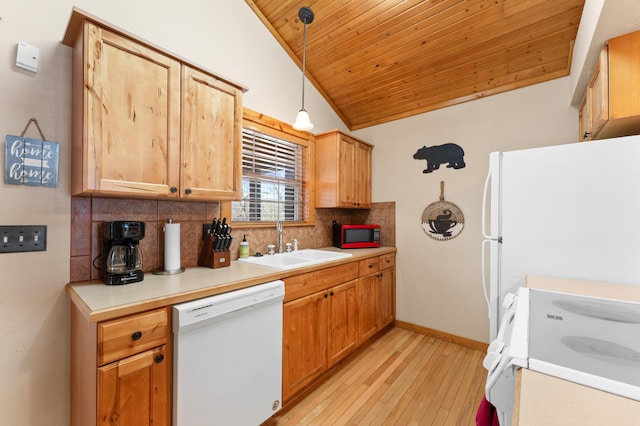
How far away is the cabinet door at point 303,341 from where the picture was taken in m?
1.83

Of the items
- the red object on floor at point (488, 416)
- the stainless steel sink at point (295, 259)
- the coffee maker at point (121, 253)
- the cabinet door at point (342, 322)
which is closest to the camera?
the red object on floor at point (488, 416)

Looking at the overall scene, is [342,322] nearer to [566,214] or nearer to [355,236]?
[355,236]

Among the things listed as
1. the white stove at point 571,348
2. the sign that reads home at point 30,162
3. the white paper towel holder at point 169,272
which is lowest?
the white stove at point 571,348

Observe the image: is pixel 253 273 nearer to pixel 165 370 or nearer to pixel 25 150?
pixel 165 370

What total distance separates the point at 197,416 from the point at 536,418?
1413 millimetres

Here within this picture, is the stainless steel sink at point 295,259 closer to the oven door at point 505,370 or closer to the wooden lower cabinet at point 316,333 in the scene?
the wooden lower cabinet at point 316,333

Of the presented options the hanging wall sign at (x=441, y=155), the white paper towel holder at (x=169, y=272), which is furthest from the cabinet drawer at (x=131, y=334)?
the hanging wall sign at (x=441, y=155)

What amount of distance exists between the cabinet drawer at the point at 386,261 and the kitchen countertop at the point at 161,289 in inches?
49.5

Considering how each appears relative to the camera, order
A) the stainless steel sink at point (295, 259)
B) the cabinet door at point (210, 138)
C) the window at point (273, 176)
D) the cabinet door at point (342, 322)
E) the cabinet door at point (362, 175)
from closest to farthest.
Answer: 1. the cabinet door at point (210, 138)
2. the stainless steel sink at point (295, 259)
3. the cabinet door at point (342, 322)
4. the window at point (273, 176)
5. the cabinet door at point (362, 175)

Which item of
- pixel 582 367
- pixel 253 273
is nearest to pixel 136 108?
pixel 253 273

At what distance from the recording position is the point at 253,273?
171 cm

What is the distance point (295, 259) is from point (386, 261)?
116 centimetres

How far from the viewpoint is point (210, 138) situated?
5.71ft

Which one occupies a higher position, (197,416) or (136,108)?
(136,108)
